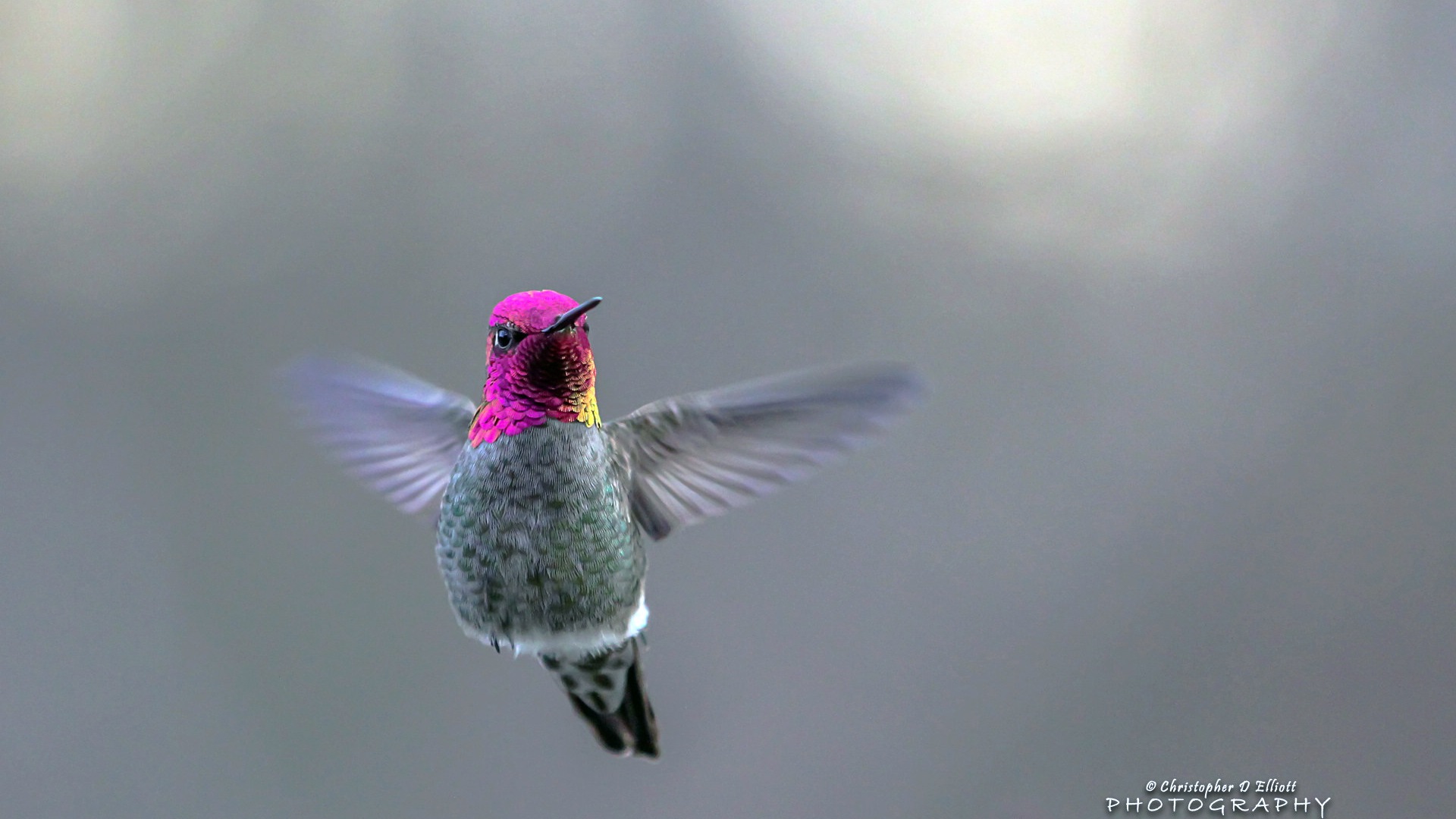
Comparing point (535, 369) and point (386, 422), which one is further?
point (386, 422)

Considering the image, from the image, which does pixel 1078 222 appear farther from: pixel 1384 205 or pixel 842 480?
pixel 842 480

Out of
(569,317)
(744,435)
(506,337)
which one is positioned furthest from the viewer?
(744,435)

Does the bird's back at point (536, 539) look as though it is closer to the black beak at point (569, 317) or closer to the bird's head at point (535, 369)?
the bird's head at point (535, 369)

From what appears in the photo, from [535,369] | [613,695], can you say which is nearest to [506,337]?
[535,369]

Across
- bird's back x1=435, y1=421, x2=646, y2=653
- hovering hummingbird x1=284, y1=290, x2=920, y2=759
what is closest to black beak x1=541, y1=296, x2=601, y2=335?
hovering hummingbird x1=284, y1=290, x2=920, y2=759

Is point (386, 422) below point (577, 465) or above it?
above

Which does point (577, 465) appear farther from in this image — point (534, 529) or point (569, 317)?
point (569, 317)

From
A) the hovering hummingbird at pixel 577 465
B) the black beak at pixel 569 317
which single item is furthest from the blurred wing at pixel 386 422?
the black beak at pixel 569 317

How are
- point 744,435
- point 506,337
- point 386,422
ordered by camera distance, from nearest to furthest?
point 506,337 < point 744,435 < point 386,422
